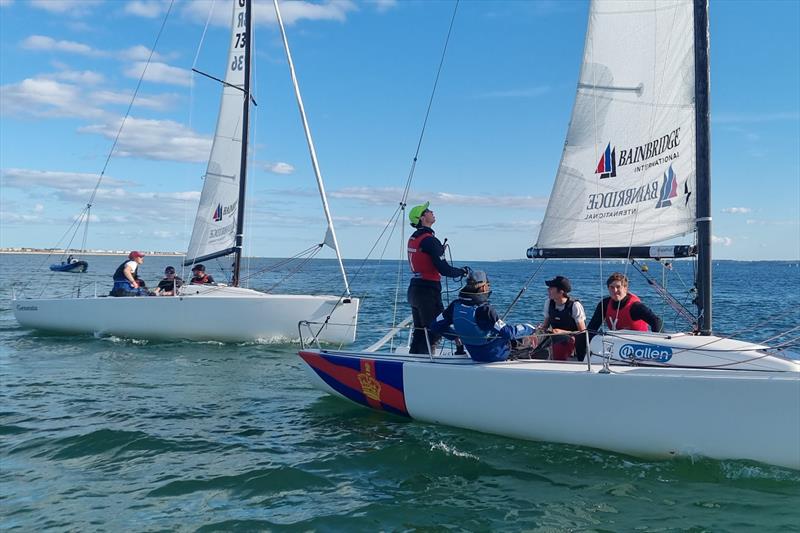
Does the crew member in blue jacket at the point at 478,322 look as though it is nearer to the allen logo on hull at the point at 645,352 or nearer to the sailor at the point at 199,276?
the allen logo on hull at the point at 645,352

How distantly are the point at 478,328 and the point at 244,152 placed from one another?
429 inches

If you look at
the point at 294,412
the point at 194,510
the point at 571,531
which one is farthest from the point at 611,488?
the point at 294,412

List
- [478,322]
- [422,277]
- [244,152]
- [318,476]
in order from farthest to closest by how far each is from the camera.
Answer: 1. [244,152]
2. [422,277]
3. [478,322]
4. [318,476]

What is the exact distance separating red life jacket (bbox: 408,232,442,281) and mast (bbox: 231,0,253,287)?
832 centimetres

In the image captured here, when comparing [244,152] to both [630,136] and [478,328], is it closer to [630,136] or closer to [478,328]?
[630,136]

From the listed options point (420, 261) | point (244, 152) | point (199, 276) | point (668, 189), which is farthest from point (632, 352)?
point (244, 152)

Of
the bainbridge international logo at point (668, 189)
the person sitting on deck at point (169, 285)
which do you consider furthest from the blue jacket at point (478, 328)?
the person sitting on deck at point (169, 285)

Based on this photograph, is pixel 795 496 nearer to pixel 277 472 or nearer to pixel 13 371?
pixel 277 472

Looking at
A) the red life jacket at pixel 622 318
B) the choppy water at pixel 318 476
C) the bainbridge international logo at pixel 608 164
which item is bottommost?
the choppy water at pixel 318 476

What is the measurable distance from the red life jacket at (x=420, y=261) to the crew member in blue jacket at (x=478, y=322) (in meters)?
1.04

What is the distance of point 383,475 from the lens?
6.09 m

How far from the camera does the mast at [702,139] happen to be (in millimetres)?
7097

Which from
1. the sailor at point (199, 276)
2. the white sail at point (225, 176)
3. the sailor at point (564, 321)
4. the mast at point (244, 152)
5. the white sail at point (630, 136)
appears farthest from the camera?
the white sail at point (225, 176)

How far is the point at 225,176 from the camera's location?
16234mm
